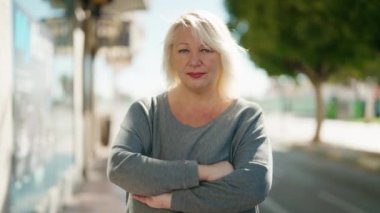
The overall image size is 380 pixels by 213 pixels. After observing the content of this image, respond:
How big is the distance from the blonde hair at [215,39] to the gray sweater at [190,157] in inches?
3.8

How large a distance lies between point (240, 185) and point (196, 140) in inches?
8.4

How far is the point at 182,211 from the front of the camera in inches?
69.8

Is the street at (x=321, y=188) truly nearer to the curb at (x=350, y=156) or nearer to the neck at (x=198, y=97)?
the curb at (x=350, y=156)

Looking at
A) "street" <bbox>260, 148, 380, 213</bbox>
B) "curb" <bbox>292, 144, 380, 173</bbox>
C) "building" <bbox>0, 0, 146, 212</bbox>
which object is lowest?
"curb" <bbox>292, 144, 380, 173</bbox>

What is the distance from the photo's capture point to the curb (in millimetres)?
14375

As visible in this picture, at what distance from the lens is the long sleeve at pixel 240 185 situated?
69.1 inches

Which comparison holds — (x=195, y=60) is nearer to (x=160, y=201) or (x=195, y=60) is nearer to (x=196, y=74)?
(x=196, y=74)

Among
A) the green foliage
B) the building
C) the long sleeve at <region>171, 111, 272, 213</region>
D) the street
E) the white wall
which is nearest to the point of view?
the long sleeve at <region>171, 111, 272, 213</region>

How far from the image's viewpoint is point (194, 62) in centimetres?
184

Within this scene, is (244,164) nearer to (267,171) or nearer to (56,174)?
(267,171)

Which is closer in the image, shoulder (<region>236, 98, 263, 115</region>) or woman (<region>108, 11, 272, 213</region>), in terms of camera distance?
woman (<region>108, 11, 272, 213</region>)

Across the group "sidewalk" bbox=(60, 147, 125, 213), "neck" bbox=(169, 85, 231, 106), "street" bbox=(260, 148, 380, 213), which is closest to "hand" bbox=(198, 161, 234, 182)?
"neck" bbox=(169, 85, 231, 106)

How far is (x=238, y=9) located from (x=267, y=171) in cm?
2039

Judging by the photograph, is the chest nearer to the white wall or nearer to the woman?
the woman
